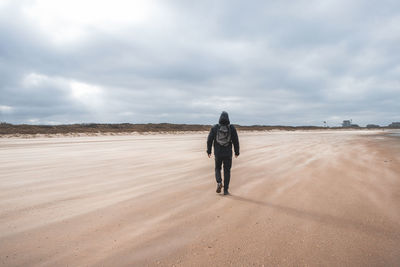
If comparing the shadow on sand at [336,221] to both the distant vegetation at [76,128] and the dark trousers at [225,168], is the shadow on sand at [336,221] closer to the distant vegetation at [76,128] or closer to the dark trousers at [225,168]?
the dark trousers at [225,168]

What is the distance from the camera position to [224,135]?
5.58m

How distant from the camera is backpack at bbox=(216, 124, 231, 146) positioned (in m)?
5.54

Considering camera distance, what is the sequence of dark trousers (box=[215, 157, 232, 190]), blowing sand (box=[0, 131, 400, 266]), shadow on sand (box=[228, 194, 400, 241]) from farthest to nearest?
dark trousers (box=[215, 157, 232, 190]) < shadow on sand (box=[228, 194, 400, 241]) < blowing sand (box=[0, 131, 400, 266])

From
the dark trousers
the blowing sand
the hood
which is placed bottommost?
the blowing sand

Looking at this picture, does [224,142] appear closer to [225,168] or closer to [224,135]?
[224,135]

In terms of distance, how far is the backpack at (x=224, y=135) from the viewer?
18.2 feet

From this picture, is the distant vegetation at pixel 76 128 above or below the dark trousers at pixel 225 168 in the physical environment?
above

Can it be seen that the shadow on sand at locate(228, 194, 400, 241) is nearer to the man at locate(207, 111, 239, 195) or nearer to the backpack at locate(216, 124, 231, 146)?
the man at locate(207, 111, 239, 195)

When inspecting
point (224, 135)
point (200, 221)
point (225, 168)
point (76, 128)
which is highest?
point (76, 128)

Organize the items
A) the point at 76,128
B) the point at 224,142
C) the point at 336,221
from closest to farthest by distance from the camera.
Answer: the point at 336,221 < the point at 224,142 < the point at 76,128

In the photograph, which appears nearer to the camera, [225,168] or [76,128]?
[225,168]

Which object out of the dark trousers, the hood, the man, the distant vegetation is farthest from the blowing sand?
the distant vegetation

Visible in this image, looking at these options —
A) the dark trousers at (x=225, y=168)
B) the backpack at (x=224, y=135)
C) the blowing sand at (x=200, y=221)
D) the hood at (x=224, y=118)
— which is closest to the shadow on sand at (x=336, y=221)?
the blowing sand at (x=200, y=221)

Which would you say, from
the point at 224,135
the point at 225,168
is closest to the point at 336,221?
the point at 225,168
